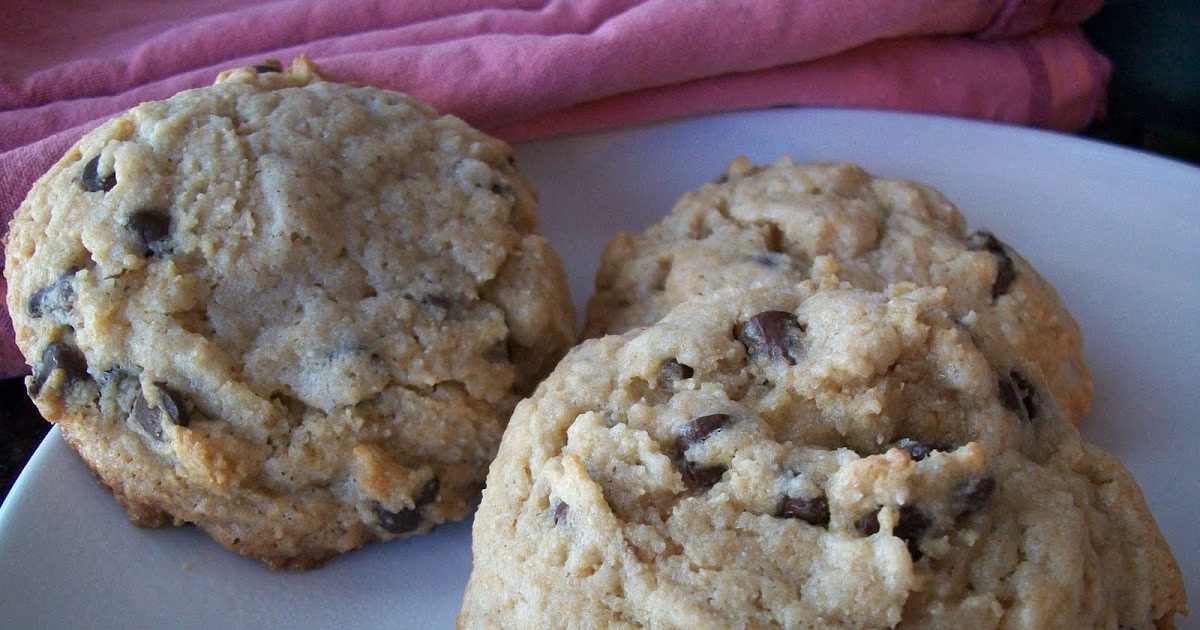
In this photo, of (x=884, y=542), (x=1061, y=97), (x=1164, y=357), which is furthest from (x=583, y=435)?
(x=1061, y=97)

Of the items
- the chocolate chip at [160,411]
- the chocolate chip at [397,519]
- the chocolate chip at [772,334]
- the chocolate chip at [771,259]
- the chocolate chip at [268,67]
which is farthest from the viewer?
the chocolate chip at [268,67]

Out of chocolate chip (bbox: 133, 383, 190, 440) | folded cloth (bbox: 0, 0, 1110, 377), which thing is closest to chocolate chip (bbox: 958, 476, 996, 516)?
chocolate chip (bbox: 133, 383, 190, 440)

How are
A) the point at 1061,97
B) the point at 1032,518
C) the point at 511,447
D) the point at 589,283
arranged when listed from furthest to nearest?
the point at 1061,97 < the point at 589,283 < the point at 511,447 < the point at 1032,518

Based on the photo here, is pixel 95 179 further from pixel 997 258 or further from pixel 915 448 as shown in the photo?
pixel 997 258

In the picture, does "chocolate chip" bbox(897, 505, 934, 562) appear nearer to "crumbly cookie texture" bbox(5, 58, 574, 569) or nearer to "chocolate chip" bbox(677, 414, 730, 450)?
"chocolate chip" bbox(677, 414, 730, 450)

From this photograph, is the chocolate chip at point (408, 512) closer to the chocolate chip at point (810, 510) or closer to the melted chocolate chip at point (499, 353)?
the melted chocolate chip at point (499, 353)

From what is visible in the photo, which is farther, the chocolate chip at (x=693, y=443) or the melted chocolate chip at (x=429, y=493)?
the melted chocolate chip at (x=429, y=493)

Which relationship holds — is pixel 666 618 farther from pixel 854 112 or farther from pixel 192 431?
pixel 854 112

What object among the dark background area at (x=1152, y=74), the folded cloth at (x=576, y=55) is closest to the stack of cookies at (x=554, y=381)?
the folded cloth at (x=576, y=55)
